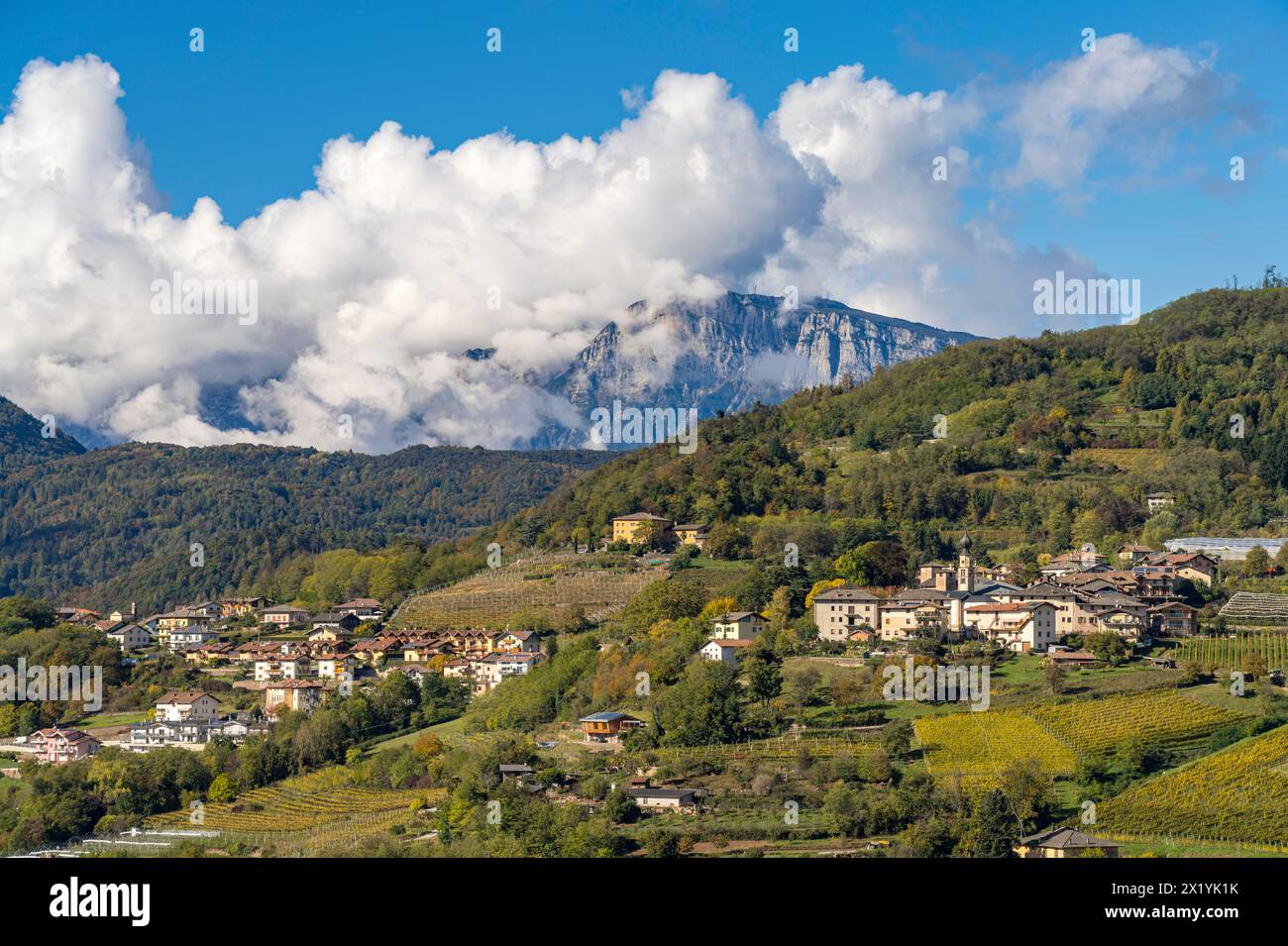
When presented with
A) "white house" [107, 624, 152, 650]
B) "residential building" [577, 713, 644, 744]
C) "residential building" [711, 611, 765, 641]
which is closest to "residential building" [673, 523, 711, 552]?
"residential building" [711, 611, 765, 641]

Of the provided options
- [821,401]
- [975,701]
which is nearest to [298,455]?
[821,401]

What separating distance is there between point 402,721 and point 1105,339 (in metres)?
41.5

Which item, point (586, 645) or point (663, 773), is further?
point (586, 645)

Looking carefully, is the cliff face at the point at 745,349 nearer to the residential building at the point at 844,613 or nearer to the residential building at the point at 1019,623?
the residential building at the point at 844,613

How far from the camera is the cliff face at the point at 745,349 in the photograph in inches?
6885

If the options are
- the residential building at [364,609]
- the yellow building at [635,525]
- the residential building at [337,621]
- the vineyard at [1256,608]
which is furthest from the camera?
the residential building at [364,609]

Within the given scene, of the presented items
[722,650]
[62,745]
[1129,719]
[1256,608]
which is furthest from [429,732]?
[1256,608]

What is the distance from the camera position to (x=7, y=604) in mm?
51781

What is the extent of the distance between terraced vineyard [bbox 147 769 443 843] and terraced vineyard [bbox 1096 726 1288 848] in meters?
13.1

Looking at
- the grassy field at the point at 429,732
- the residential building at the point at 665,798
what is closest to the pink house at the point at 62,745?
the grassy field at the point at 429,732

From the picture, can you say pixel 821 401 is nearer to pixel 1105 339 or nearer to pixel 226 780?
pixel 1105 339

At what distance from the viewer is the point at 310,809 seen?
93.2 feet

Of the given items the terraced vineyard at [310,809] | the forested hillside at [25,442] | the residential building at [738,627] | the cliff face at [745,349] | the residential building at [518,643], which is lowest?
the terraced vineyard at [310,809]

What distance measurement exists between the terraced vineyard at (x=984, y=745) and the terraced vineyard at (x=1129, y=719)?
432 millimetres
